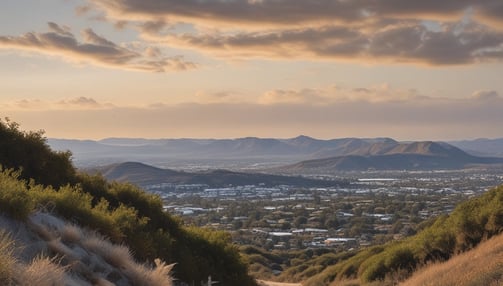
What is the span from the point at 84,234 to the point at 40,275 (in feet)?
16.8

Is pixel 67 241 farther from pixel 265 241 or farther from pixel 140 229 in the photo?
pixel 265 241

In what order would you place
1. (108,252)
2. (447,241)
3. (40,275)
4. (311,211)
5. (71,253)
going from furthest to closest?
(311,211) → (447,241) → (108,252) → (71,253) → (40,275)

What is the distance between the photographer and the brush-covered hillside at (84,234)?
10023 millimetres

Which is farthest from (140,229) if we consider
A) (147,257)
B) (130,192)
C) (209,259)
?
(130,192)

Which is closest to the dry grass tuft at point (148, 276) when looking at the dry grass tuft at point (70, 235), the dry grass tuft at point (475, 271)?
the dry grass tuft at point (70, 235)

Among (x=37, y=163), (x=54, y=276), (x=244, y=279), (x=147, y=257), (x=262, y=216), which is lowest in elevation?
(x=262, y=216)

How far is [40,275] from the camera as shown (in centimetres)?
771

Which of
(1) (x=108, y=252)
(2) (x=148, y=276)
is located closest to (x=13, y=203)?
(1) (x=108, y=252)

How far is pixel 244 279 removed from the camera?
2245cm

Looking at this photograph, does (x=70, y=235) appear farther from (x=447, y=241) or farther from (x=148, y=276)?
(x=447, y=241)

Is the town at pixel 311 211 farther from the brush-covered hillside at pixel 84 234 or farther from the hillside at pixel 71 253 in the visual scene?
the hillside at pixel 71 253

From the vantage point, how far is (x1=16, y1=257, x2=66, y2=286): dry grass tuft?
750 centimetres

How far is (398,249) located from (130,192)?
1222 centimetres

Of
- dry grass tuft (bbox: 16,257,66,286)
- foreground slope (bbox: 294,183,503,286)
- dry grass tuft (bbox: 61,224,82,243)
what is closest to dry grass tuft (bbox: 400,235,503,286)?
foreground slope (bbox: 294,183,503,286)
